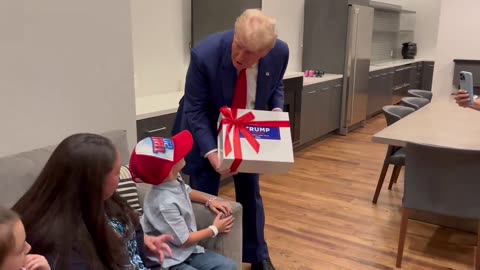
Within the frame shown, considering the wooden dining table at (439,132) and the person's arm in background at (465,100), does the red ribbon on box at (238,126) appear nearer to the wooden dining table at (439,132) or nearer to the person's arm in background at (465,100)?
the wooden dining table at (439,132)

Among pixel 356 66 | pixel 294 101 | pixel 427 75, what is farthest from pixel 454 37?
pixel 427 75

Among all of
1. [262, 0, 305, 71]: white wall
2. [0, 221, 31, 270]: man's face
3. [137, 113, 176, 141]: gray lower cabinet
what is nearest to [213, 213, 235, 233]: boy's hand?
[0, 221, 31, 270]: man's face

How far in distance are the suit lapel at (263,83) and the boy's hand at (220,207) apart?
512mm

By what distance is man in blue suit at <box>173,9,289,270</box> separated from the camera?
1925 millimetres

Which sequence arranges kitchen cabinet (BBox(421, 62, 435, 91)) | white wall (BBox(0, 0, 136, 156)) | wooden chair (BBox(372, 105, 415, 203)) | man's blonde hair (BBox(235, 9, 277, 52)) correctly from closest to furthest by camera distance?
man's blonde hair (BBox(235, 9, 277, 52)), white wall (BBox(0, 0, 136, 156)), wooden chair (BBox(372, 105, 415, 203)), kitchen cabinet (BBox(421, 62, 435, 91))

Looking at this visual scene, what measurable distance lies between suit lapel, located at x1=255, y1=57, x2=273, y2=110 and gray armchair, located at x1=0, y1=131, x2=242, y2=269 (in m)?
0.51

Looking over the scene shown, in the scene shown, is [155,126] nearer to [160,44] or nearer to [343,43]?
[160,44]

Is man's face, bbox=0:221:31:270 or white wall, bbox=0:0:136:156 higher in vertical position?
white wall, bbox=0:0:136:156

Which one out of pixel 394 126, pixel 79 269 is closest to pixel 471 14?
pixel 394 126

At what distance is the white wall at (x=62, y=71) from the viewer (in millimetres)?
1988

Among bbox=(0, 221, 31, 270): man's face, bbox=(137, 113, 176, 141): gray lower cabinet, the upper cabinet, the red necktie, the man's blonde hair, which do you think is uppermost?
the upper cabinet

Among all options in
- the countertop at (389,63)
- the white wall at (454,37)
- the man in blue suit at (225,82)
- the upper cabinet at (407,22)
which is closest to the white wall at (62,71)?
the man in blue suit at (225,82)

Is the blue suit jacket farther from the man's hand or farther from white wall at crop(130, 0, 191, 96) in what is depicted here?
white wall at crop(130, 0, 191, 96)

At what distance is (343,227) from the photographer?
3.31 m
